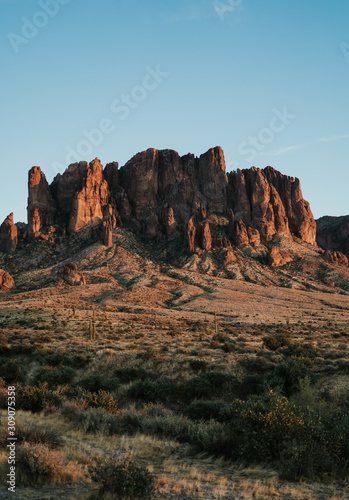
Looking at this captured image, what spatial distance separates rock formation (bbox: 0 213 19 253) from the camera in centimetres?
12531

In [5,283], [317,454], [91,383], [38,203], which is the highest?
[38,203]

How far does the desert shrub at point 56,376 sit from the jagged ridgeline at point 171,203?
337ft

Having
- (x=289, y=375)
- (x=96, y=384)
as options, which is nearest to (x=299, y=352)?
(x=289, y=375)

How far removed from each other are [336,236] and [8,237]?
159 metres

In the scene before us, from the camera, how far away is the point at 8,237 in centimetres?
12575

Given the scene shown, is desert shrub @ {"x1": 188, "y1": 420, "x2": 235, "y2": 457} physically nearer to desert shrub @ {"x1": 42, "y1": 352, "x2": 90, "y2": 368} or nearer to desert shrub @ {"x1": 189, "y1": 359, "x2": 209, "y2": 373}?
desert shrub @ {"x1": 189, "y1": 359, "x2": 209, "y2": 373}

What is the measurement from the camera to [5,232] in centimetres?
12719

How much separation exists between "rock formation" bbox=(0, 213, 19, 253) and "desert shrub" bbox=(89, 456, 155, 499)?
5176 inches

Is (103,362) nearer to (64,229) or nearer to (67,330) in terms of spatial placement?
(67,330)

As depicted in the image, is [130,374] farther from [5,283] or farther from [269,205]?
[269,205]

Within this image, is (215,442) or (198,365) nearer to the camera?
(215,442)

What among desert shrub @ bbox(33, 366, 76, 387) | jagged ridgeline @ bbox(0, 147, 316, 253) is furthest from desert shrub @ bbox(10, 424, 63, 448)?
jagged ridgeline @ bbox(0, 147, 316, 253)

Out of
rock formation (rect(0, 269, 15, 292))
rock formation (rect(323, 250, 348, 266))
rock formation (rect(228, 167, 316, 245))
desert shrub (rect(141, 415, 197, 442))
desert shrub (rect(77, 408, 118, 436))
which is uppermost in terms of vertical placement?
rock formation (rect(228, 167, 316, 245))

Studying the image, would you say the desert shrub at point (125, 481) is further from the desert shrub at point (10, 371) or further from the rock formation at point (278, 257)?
the rock formation at point (278, 257)
